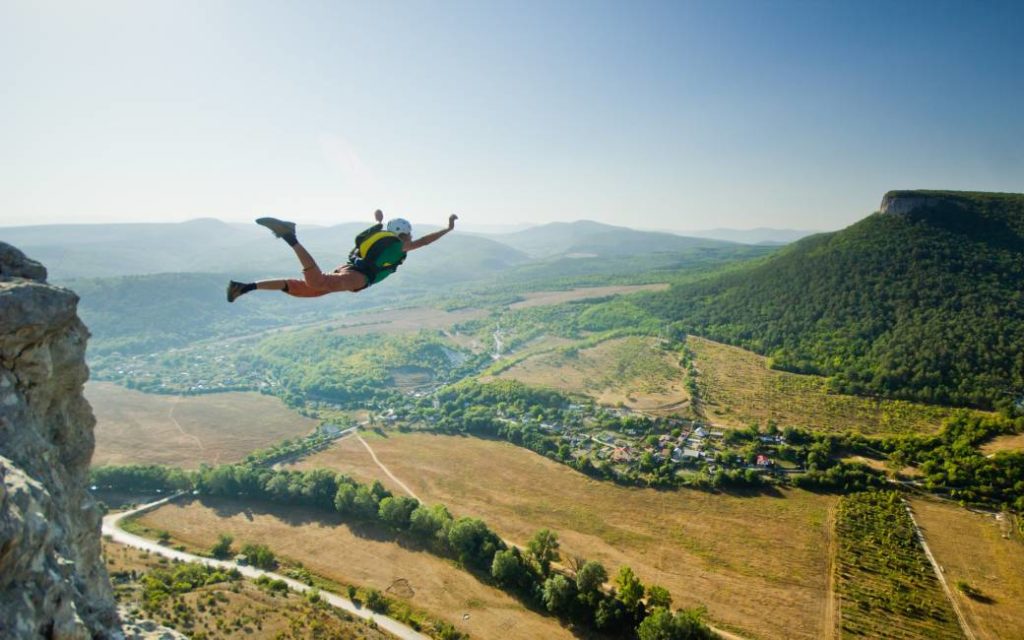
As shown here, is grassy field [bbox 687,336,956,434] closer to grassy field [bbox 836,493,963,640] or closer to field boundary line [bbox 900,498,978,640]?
field boundary line [bbox 900,498,978,640]

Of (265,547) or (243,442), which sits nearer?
(265,547)

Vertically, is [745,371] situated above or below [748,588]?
above

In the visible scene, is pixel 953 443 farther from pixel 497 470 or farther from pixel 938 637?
pixel 497 470

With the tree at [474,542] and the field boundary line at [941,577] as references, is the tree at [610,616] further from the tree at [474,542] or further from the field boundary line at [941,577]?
the field boundary line at [941,577]

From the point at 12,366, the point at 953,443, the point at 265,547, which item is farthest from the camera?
the point at 953,443

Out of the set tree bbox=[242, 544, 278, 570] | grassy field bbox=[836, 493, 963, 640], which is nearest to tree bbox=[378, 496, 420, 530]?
tree bbox=[242, 544, 278, 570]

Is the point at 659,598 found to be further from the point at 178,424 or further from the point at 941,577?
the point at 178,424

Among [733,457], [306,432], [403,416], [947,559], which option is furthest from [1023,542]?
[306,432]

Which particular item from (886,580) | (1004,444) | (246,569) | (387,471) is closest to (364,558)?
(246,569)
